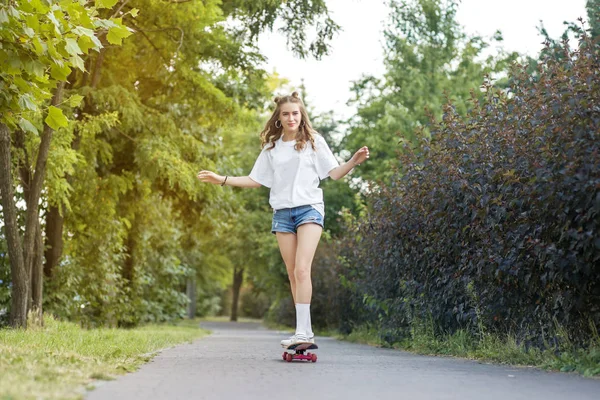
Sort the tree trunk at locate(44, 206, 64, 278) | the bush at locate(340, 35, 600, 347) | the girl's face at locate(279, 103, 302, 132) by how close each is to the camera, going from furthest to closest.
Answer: the tree trunk at locate(44, 206, 64, 278) → the girl's face at locate(279, 103, 302, 132) → the bush at locate(340, 35, 600, 347)

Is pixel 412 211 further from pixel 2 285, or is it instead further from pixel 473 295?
pixel 2 285

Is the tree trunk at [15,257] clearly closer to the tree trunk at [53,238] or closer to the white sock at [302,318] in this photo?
the tree trunk at [53,238]

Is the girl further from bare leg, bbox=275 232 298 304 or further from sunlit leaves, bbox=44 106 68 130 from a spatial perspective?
sunlit leaves, bbox=44 106 68 130

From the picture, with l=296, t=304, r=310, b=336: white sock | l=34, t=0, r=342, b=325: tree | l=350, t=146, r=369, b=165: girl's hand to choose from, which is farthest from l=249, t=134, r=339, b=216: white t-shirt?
l=34, t=0, r=342, b=325: tree

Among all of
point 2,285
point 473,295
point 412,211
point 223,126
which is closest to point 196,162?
point 223,126

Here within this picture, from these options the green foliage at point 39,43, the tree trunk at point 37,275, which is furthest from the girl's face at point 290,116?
the tree trunk at point 37,275

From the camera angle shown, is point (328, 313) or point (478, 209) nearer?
point (478, 209)

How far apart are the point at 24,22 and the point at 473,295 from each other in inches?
205

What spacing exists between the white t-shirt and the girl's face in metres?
0.17

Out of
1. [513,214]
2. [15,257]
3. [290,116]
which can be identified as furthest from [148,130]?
[513,214]

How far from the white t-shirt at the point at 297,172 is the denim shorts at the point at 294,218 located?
0.19 ft

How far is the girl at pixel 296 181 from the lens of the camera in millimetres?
7797

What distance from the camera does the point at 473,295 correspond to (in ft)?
29.8

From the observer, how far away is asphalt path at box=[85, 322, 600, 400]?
492cm
